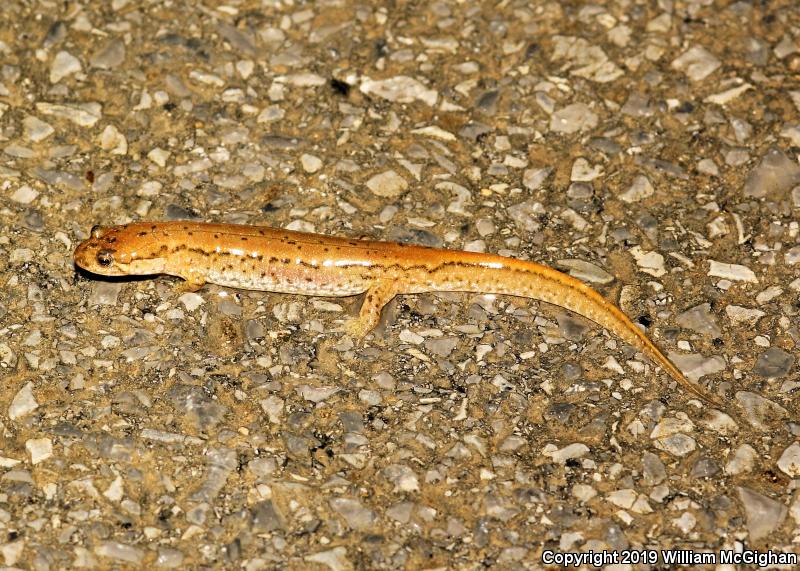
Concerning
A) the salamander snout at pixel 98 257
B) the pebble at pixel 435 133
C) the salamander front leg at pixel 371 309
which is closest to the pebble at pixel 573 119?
the pebble at pixel 435 133

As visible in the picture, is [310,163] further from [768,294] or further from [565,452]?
[768,294]

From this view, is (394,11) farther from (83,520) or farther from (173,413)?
(83,520)

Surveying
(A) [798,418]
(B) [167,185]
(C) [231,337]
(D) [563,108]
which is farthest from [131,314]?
(A) [798,418]

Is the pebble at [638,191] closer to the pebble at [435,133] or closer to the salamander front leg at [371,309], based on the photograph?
the pebble at [435,133]

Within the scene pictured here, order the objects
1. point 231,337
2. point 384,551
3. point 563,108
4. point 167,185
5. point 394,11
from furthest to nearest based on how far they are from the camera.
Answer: point 394,11
point 563,108
point 167,185
point 231,337
point 384,551

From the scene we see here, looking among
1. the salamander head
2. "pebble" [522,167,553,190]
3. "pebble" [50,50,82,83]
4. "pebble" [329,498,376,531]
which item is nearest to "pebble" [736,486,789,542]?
"pebble" [329,498,376,531]

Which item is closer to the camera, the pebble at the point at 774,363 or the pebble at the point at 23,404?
the pebble at the point at 23,404
